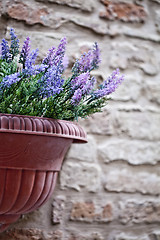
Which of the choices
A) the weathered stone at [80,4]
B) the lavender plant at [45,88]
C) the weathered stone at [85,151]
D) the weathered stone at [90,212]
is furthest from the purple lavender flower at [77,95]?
the weathered stone at [80,4]

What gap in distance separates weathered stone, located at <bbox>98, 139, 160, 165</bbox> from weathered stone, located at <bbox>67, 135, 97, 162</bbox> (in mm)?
37

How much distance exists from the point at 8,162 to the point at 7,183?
0.07 metres

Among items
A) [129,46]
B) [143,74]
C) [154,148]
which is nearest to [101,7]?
[129,46]

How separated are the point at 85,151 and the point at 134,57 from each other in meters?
0.63

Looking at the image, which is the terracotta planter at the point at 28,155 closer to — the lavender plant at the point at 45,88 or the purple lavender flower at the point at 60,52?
the lavender plant at the point at 45,88

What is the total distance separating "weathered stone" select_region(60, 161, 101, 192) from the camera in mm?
1592

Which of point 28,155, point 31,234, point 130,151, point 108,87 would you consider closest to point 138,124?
point 130,151

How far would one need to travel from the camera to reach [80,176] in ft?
5.32

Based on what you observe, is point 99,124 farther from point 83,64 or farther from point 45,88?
point 45,88

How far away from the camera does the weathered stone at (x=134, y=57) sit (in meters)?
1.82

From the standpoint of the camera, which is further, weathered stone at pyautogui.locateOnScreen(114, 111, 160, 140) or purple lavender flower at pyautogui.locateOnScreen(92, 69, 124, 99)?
weathered stone at pyautogui.locateOnScreen(114, 111, 160, 140)

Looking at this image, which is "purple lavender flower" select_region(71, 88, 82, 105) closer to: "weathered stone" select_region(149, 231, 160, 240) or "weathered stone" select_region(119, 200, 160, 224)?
"weathered stone" select_region(119, 200, 160, 224)

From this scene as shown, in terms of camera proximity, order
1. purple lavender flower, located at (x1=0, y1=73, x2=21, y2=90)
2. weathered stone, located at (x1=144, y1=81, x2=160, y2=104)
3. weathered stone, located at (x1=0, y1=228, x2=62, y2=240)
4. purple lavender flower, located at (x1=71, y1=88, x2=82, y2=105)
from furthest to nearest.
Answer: weathered stone, located at (x1=144, y1=81, x2=160, y2=104) → weathered stone, located at (x1=0, y1=228, x2=62, y2=240) → purple lavender flower, located at (x1=71, y1=88, x2=82, y2=105) → purple lavender flower, located at (x1=0, y1=73, x2=21, y2=90)

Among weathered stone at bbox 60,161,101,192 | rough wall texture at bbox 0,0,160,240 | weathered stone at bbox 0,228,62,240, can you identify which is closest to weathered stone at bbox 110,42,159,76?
rough wall texture at bbox 0,0,160,240
